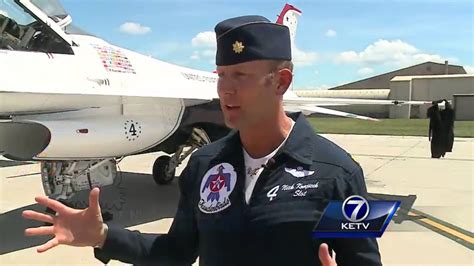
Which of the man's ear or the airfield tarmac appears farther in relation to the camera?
the airfield tarmac

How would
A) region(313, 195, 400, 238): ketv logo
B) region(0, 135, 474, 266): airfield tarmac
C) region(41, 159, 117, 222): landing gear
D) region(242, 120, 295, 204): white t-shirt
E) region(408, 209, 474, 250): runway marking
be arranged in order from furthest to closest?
region(41, 159, 117, 222): landing gear, region(408, 209, 474, 250): runway marking, region(0, 135, 474, 266): airfield tarmac, region(242, 120, 295, 204): white t-shirt, region(313, 195, 400, 238): ketv logo

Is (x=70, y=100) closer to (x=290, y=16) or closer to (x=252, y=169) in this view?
(x=252, y=169)

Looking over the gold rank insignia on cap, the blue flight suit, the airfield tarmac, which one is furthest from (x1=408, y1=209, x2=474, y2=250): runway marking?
the gold rank insignia on cap

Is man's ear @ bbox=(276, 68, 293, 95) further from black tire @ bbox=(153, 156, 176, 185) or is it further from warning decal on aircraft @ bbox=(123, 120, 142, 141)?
black tire @ bbox=(153, 156, 176, 185)

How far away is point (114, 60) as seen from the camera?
7414 millimetres

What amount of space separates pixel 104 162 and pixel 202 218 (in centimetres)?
547

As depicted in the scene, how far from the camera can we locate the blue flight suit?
1.61 m

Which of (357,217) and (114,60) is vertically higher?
(114,60)

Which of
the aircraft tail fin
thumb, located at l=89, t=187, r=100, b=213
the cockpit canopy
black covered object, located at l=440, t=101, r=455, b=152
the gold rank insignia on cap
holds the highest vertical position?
the aircraft tail fin

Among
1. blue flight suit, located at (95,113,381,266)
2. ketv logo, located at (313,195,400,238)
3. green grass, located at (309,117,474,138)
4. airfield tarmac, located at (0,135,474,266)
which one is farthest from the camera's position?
green grass, located at (309,117,474,138)

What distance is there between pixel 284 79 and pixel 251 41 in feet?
0.57

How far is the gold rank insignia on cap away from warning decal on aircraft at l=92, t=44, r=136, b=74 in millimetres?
5718

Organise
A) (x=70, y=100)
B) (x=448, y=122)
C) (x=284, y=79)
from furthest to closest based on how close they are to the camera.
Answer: (x=448, y=122) → (x=70, y=100) → (x=284, y=79)

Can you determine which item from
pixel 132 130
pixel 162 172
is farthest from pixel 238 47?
pixel 162 172
